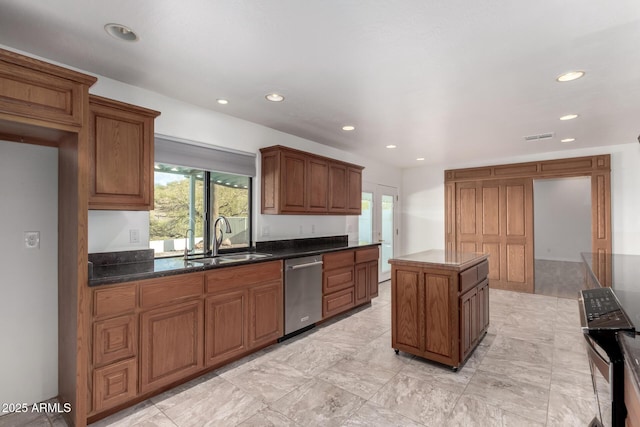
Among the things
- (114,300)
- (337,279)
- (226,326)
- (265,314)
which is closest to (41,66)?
(114,300)

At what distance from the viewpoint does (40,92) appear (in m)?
1.70

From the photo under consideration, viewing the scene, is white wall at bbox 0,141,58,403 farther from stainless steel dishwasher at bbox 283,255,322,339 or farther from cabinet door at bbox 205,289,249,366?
stainless steel dishwasher at bbox 283,255,322,339

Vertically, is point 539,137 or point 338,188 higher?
point 539,137

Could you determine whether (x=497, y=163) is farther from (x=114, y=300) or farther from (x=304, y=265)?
(x=114, y=300)

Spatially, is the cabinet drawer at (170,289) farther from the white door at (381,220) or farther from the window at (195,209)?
the white door at (381,220)

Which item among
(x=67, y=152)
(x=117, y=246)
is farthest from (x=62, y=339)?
(x=67, y=152)

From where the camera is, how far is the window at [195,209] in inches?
114

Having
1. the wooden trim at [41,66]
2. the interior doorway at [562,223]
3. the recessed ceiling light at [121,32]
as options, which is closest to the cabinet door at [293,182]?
the recessed ceiling light at [121,32]

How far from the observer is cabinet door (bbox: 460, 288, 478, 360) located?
262 centimetres

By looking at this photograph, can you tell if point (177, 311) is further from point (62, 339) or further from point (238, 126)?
point (238, 126)

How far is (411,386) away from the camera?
2398 millimetres

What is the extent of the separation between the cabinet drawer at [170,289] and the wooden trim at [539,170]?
206 inches

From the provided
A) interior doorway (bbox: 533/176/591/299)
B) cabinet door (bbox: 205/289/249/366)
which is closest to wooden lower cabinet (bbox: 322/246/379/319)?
cabinet door (bbox: 205/289/249/366)

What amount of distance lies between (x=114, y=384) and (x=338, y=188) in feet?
10.7
